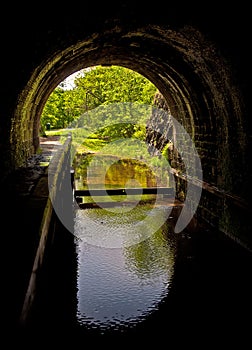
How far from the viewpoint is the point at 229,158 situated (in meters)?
8.24

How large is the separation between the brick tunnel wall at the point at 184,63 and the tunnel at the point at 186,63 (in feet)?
0.05

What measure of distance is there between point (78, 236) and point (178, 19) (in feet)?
15.6

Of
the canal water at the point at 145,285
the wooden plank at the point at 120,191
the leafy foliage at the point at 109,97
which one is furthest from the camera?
the leafy foliage at the point at 109,97

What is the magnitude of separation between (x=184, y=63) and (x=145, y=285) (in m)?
4.90

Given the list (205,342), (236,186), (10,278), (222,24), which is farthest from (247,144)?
(10,278)

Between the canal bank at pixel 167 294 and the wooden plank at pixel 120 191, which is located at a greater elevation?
the wooden plank at pixel 120 191

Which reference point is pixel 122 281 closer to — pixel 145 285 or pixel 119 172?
pixel 145 285

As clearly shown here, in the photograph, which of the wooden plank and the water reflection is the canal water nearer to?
the water reflection

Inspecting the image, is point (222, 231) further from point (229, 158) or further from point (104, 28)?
point (104, 28)

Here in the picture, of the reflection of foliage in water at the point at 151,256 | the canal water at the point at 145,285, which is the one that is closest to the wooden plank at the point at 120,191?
the canal water at the point at 145,285

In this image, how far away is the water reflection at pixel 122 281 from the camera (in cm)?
552

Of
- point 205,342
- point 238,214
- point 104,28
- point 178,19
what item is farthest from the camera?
point 238,214

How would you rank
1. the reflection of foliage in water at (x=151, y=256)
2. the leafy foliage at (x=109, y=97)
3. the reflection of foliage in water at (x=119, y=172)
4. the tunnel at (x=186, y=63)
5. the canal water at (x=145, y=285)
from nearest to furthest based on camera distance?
the canal water at (x=145, y=285) < the tunnel at (x=186, y=63) < the reflection of foliage in water at (x=151, y=256) < the reflection of foliage in water at (x=119, y=172) < the leafy foliage at (x=109, y=97)

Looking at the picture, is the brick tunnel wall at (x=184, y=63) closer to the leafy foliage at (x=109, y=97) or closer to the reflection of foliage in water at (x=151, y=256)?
the reflection of foliage in water at (x=151, y=256)
